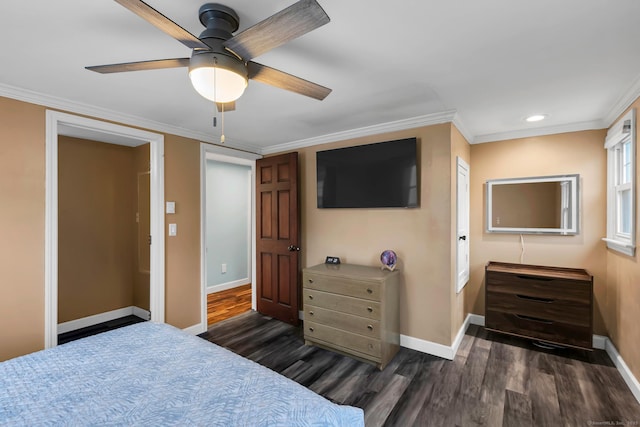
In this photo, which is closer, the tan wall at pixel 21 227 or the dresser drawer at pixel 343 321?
the tan wall at pixel 21 227

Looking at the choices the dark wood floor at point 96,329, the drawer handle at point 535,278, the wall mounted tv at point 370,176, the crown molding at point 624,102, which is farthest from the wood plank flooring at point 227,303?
the crown molding at point 624,102

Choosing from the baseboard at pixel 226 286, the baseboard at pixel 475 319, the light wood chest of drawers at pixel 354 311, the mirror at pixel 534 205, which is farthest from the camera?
the baseboard at pixel 226 286

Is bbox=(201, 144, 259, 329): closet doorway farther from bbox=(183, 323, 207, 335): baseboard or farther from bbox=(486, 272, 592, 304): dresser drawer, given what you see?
bbox=(486, 272, 592, 304): dresser drawer

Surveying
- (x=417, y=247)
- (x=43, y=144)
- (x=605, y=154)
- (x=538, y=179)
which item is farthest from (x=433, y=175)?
(x=43, y=144)

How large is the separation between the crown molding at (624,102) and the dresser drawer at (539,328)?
76.7 inches

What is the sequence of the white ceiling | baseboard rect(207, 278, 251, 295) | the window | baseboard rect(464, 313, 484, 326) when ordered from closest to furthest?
the white ceiling, the window, baseboard rect(464, 313, 484, 326), baseboard rect(207, 278, 251, 295)

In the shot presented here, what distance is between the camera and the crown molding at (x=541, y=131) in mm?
2916

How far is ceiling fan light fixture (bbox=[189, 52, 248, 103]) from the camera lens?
123cm

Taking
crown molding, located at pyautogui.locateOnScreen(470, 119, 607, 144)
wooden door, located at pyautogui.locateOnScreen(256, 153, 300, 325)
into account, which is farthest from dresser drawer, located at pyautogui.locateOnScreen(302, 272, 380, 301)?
crown molding, located at pyautogui.locateOnScreen(470, 119, 607, 144)

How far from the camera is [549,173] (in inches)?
124

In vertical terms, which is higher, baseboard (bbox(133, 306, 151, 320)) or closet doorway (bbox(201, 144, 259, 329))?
closet doorway (bbox(201, 144, 259, 329))

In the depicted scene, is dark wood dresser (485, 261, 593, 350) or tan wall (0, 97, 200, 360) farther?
dark wood dresser (485, 261, 593, 350)

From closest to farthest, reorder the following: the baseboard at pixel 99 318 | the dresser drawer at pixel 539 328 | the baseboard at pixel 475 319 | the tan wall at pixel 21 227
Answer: the tan wall at pixel 21 227, the dresser drawer at pixel 539 328, the baseboard at pixel 99 318, the baseboard at pixel 475 319

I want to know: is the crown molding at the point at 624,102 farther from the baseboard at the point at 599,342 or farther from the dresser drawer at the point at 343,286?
the dresser drawer at the point at 343,286
